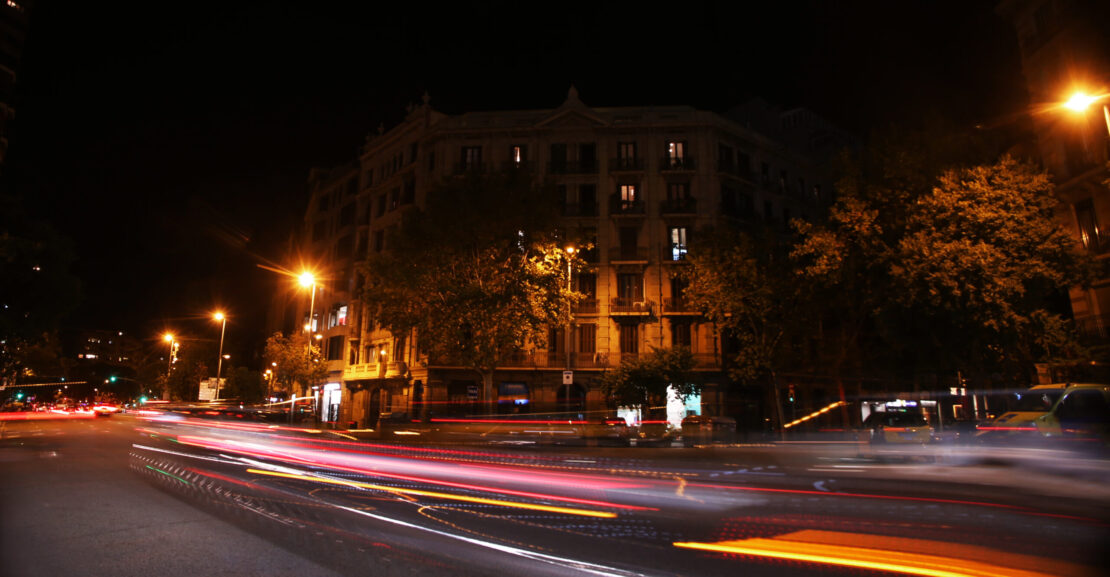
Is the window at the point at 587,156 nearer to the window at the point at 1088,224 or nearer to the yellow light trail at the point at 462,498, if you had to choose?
the window at the point at 1088,224

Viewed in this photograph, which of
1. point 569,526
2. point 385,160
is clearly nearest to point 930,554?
point 569,526

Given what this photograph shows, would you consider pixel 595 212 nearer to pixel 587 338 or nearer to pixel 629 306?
pixel 629 306

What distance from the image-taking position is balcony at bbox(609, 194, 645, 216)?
128 feet

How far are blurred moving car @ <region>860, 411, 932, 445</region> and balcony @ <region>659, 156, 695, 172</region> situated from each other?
74.8 feet

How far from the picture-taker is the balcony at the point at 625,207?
38.9 metres

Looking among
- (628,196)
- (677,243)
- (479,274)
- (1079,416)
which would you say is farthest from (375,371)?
(1079,416)

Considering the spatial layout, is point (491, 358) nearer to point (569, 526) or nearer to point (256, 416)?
point (256, 416)

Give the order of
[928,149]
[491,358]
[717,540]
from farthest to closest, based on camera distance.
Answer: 1. [491,358]
2. [928,149]
3. [717,540]

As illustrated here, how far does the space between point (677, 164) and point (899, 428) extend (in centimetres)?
2430

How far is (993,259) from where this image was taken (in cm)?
2044

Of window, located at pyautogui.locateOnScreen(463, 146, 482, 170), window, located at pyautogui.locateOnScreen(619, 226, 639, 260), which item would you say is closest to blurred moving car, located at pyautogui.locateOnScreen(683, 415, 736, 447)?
window, located at pyautogui.locateOnScreen(619, 226, 639, 260)

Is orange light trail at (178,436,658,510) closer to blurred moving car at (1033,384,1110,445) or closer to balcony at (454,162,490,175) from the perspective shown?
blurred moving car at (1033,384,1110,445)

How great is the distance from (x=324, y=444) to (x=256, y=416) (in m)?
16.3

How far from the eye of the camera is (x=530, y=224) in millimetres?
27906
